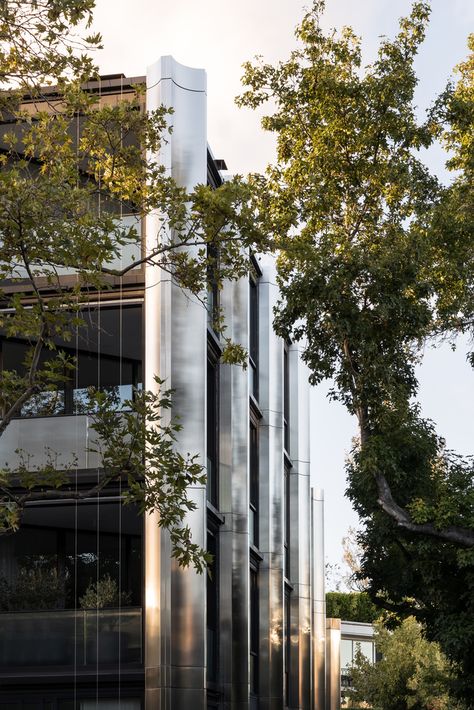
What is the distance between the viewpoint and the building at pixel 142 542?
20656 mm

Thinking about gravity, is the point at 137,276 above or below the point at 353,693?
above

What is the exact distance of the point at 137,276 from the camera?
22.3 m

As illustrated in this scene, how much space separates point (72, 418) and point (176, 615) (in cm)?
434

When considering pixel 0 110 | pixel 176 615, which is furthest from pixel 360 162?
pixel 0 110

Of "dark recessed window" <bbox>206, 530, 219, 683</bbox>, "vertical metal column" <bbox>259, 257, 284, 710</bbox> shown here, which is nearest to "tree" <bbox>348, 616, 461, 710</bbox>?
"vertical metal column" <bbox>259, 257, 284, 710</bbox>

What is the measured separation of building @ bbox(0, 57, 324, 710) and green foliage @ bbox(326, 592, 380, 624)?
3987 cm

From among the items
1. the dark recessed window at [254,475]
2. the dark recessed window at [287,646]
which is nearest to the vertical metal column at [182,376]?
the dark recessed window at [254,475]

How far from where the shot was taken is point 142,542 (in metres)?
21.2

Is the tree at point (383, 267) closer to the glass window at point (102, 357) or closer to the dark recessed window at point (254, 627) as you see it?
the glass window at point (102, 357)

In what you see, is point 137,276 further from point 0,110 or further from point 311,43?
point 0,110

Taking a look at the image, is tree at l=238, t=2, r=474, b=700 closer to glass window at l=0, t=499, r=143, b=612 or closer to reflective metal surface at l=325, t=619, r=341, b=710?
glass window at l=0, t=499, r=143, b=612

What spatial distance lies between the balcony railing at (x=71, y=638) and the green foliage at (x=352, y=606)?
1777 inches

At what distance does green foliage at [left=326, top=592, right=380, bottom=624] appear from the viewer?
65.8m

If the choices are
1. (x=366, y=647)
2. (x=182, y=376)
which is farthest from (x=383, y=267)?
(x=366, y=647)
